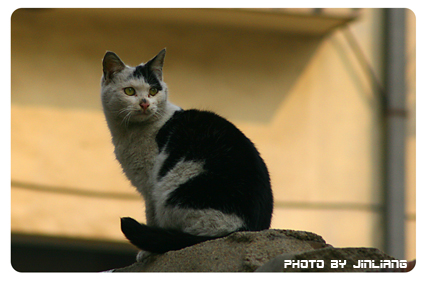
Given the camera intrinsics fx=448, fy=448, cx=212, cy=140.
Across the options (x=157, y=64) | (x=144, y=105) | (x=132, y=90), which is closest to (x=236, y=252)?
(x=144, y=105)

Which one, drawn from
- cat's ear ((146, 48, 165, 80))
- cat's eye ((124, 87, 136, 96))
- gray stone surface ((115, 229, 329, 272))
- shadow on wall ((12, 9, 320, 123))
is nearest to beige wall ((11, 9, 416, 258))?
shadow on wall ((12, 9, 320, 123))

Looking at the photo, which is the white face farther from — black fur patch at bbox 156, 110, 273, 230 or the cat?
black fur patch at bbox 156, 110, 273, 230

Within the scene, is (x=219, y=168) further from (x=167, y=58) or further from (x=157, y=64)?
(x=167, y=58)

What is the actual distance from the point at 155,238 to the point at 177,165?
1.11 ft

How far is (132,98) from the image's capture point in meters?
2.13

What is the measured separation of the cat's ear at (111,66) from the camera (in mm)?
2202

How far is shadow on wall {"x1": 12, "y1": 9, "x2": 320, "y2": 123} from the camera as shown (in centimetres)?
428

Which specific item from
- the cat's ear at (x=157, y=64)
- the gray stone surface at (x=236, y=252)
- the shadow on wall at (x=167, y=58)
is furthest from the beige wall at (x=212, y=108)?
the gray stone surface at (x=236, y=252)

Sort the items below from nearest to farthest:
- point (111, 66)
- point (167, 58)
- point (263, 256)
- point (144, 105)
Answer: point (263, 256), point (144, 105), point (111, 66), point (167, 58)

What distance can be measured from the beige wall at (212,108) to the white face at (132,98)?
85.0 inches

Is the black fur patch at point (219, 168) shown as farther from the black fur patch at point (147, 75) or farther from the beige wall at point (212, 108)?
the beige wall at point (212, 108)

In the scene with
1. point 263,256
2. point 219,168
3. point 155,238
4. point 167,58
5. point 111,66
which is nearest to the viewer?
point 263,256

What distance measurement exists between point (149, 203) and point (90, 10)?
8.80ft

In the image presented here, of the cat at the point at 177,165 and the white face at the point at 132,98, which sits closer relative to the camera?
the cat at the point at 177,165
